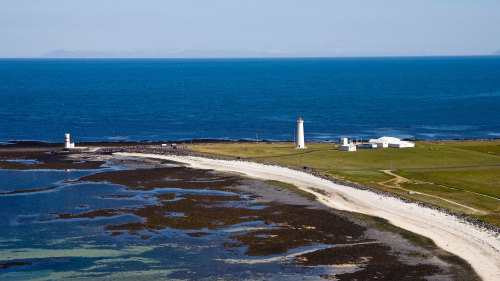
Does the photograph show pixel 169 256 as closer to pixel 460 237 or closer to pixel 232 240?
pixel 232 240

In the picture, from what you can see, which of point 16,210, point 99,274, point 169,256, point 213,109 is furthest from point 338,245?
point 213,109

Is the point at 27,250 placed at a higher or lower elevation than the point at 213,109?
lower

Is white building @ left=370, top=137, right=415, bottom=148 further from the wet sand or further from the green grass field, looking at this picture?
the wet sand

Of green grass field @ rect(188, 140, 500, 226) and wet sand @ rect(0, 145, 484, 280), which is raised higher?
green grass field @ rect(188, 140, 500, 226)

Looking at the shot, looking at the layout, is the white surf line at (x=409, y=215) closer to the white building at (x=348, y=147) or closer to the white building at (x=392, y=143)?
the white building at (x=348, y=147)

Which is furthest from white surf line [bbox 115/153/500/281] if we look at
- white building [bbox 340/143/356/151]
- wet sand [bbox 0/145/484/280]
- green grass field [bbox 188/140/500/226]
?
white building [bbox 340/143/356/151]
